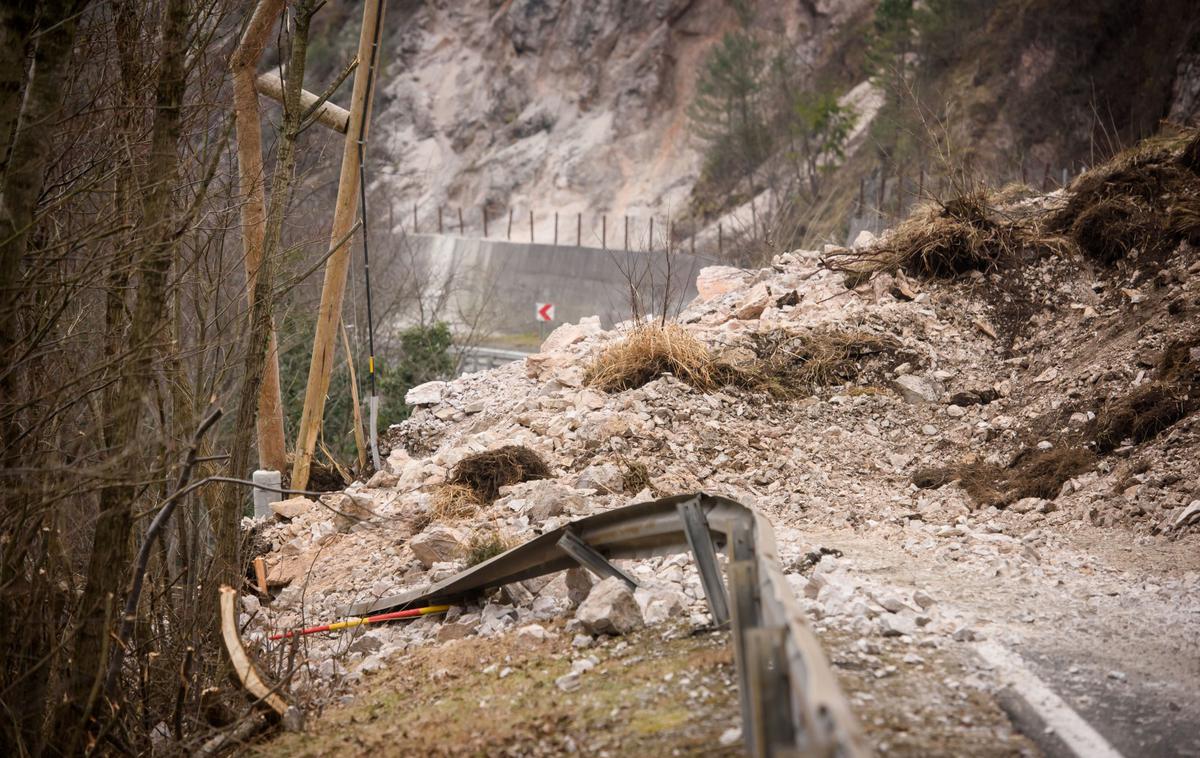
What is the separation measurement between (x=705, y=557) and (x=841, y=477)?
11.7 feet

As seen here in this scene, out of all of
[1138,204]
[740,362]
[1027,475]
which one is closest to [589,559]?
[1027,475]

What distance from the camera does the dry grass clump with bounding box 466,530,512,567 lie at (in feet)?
23.1

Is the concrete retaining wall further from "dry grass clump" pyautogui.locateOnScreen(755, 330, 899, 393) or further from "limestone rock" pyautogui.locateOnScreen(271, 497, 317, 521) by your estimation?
"limestone rock" pyautogui.locateOnScreen(271, 497, 317, 521)

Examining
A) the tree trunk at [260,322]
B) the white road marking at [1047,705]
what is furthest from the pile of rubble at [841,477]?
the tree trunk at [260,322]

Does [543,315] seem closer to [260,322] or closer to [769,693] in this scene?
[260,322]

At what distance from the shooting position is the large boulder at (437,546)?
24.9 ft

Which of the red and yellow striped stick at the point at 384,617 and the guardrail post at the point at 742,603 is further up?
the guardrail post at the point at 742,603

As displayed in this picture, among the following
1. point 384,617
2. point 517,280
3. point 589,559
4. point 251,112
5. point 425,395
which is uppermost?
point 517,280

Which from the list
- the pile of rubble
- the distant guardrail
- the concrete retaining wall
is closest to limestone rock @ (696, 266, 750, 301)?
the pile of rubble

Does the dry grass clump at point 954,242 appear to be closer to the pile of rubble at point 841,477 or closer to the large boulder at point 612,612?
the pile of rubble at point 841,477

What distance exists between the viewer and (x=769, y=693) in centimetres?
329

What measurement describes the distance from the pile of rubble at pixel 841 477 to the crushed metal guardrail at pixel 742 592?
0.22 m

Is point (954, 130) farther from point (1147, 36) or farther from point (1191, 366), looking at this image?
point (1191, 366)

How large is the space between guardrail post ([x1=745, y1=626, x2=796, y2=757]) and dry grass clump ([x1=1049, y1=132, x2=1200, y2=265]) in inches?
336
